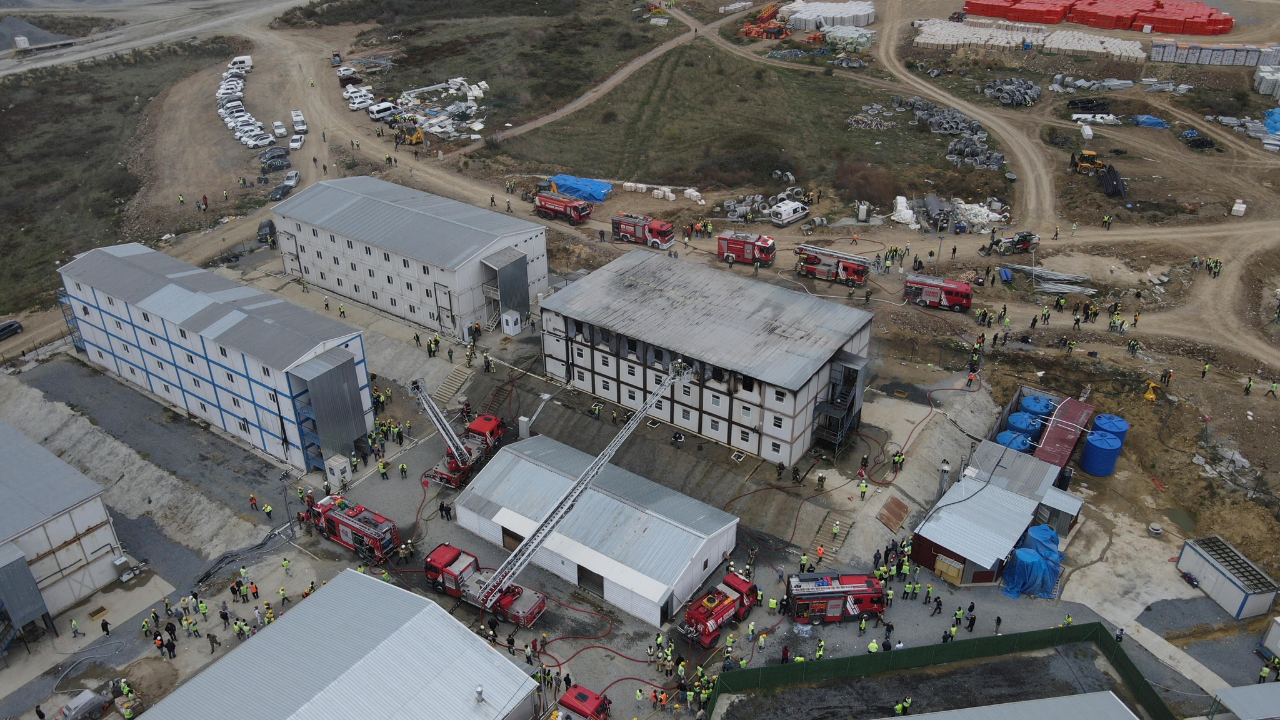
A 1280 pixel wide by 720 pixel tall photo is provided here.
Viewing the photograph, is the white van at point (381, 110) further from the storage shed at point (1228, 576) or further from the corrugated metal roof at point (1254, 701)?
the corrugated metal roof at point (1254, 701)

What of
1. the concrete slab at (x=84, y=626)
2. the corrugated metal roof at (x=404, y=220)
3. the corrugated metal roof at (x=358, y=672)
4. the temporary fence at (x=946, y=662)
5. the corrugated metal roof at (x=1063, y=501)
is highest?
the corrugated metal roof at (x=404, y=220)

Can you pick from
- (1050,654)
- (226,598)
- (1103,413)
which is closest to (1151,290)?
(1103,413)

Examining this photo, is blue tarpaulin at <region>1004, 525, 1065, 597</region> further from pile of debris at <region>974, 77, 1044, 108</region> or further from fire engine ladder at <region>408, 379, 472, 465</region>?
pile of debris at <region>974, 77, 1044, 108</region>

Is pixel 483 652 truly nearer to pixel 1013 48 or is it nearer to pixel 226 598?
pixel 226 598

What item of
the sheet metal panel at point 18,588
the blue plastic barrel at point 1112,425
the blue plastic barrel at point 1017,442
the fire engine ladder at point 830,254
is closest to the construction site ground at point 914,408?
the blue plastic barrel at point 1112,425

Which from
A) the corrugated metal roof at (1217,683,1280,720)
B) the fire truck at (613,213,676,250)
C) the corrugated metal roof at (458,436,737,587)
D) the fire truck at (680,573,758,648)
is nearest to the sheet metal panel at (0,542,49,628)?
the corrugated metal roof at (458,436,737,587)

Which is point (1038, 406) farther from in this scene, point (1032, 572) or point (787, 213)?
point (787, 213)
